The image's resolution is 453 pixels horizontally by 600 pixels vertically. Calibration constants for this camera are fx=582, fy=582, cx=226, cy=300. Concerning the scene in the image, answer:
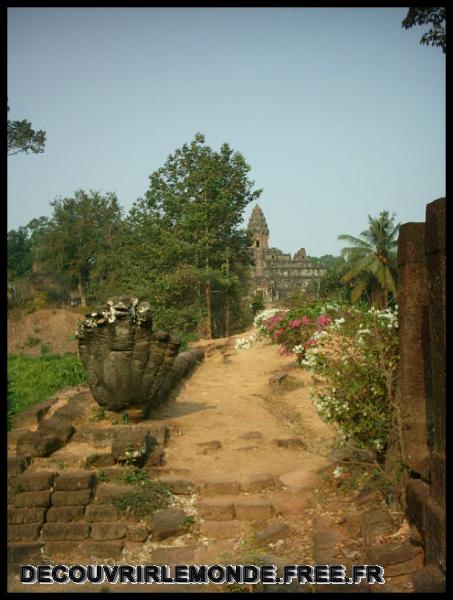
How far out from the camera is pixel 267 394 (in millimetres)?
11000

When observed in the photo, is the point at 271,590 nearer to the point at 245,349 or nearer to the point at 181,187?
the point at 245,349

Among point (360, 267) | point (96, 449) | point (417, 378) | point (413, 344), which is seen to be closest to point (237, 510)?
point (96, 449)

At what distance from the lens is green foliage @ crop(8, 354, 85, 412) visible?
11217 millimetres

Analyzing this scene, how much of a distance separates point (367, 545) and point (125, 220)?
111ft

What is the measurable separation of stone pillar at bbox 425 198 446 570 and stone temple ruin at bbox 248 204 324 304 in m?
36.9

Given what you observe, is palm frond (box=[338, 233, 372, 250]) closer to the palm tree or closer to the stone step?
the palm tree

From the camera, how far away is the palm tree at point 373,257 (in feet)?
99.6

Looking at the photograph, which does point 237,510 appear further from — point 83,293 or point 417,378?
point 83,293

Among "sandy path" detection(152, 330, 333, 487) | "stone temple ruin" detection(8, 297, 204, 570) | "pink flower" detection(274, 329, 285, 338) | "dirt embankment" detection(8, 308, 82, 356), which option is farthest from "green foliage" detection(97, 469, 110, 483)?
"dirt embankment" detection(8, 308, 82, 356)

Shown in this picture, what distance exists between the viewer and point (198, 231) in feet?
72.7

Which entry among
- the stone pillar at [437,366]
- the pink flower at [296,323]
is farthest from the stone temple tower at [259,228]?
the stone pillar at [437,366]

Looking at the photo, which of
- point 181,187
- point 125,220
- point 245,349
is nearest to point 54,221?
point 125,220

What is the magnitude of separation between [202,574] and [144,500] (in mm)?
1289

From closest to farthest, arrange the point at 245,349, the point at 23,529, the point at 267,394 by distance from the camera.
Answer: the point at 23,529 < the point at 267,394 < the point at 245,349
